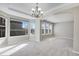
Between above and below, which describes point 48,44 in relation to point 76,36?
below

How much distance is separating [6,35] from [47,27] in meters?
1.88

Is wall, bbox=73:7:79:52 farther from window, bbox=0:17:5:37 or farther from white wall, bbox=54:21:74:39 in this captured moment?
window, bbox=0:17:5:37

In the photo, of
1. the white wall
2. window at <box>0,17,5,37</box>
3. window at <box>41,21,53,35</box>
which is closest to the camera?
the white wall

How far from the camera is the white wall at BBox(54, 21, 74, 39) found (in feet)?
10.5

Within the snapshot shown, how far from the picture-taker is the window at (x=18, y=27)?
3.37 metres

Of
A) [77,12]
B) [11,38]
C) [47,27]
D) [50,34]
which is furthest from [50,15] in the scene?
[11,38]

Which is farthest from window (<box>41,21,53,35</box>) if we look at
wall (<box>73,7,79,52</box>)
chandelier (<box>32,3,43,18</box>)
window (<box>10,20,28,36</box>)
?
wall (<box>73,7,79,52</box>)

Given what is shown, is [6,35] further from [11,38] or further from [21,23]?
[21,23]

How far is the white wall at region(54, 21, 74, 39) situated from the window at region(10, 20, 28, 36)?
3.82ft

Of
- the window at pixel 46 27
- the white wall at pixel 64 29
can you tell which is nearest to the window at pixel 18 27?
the window at pixel 46 27

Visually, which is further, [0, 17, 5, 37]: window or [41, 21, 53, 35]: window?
[0, 17, 5, 37]: window

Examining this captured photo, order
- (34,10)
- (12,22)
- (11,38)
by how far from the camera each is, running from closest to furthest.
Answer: (34,10), (12,22), (11,38)

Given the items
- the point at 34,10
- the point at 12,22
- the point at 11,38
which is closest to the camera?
the point at 34,10

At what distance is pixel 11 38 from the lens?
12.3 feet
